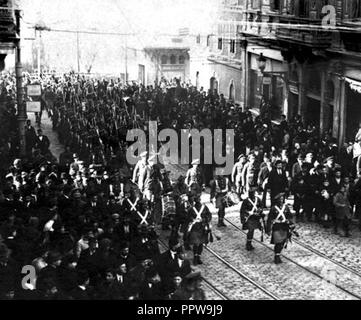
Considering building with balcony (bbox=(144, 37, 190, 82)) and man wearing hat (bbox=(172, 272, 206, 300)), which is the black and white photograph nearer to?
man wearing hat (bbox=(172, 272, 206, 300))

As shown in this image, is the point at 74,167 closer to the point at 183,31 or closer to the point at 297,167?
the point at 297,167

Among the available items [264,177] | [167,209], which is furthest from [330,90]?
[167,209]

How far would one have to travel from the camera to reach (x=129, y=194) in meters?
18.8

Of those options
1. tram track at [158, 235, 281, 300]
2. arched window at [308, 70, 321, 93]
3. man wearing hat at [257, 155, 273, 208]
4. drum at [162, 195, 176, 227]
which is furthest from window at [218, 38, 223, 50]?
→ tram track at [158, 235, 281, 300]

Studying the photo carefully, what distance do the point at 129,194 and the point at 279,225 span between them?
3.77m

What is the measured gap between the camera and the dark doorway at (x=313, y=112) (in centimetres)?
3272

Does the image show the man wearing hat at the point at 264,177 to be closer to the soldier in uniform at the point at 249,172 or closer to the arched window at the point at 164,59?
the soldier in uniform at the point at 249,172

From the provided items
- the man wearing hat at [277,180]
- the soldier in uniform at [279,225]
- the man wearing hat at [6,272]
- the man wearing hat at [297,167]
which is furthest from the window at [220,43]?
the man wearing hat at [6,272]

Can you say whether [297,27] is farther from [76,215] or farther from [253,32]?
[76,215]

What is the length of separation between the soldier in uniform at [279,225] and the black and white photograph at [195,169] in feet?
0.13

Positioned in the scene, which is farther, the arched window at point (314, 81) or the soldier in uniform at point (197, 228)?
the arched window at point (314, 81)

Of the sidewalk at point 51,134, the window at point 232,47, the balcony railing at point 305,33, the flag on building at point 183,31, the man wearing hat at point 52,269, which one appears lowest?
the sidewalk at point 51,134

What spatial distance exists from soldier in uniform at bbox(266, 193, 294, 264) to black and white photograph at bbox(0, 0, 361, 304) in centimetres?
4

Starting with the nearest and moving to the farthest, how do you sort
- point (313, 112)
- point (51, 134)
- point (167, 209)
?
point (167, 209) < point (313, 112) < point (51, 134)
